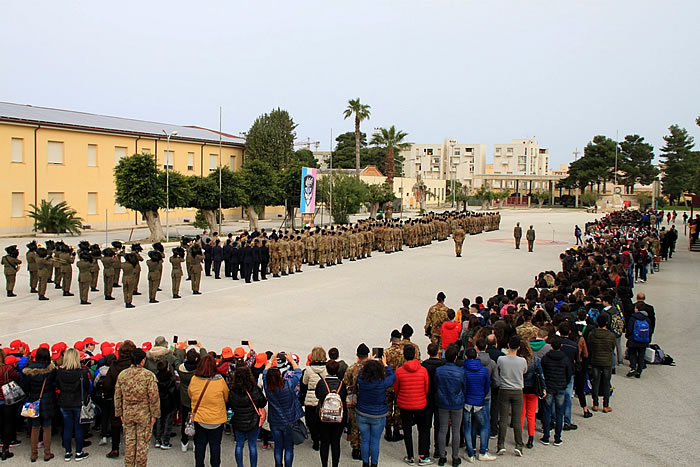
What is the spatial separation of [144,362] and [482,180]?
345 feet

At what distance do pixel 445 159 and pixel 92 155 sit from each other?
87.4 meters

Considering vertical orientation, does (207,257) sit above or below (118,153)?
below

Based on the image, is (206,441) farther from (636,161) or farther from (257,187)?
(636,161)

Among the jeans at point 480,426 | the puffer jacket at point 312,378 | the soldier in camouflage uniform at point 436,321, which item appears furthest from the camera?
the soldier in camouflage uniform at point 436,321

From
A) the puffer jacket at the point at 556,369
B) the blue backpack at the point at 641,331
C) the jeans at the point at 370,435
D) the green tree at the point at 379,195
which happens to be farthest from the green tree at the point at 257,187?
the jeans at the point at 370,435

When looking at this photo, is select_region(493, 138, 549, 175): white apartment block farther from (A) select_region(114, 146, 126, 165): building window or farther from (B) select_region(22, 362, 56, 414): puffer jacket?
(B) select_region(22, 362, 56, 414): puffer jacket

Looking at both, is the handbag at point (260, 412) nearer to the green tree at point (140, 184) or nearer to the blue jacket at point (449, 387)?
the blue jacket at point (449, 387)

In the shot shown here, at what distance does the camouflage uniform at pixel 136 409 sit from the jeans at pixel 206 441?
51 cm

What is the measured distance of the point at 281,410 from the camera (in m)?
6.35

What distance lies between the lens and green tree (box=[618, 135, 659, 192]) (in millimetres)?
87750

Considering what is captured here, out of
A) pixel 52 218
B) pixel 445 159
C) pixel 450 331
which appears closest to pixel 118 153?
pixel 52 218

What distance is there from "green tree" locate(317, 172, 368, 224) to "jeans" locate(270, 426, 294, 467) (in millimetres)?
38080

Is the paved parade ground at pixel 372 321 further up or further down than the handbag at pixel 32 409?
further down

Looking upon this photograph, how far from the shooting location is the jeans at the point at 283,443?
6.39 m
